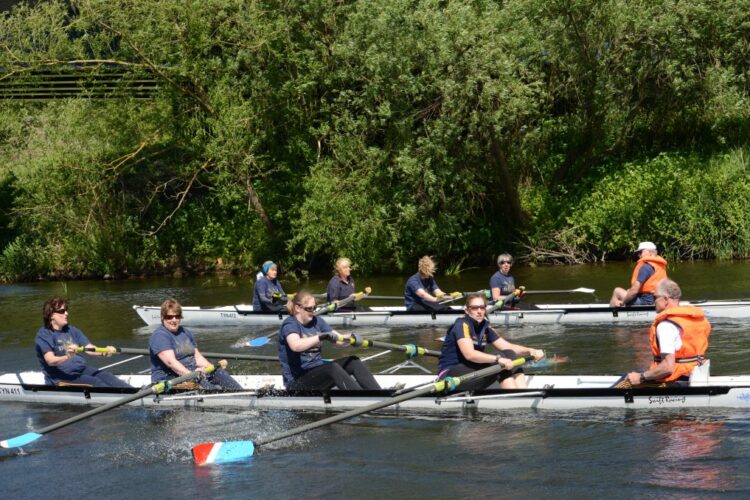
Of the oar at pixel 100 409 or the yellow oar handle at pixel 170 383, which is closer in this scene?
the oar at pixel 100 409

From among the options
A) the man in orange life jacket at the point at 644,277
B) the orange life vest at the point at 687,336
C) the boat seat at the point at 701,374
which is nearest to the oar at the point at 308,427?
the orange life vest at the point at 687,336

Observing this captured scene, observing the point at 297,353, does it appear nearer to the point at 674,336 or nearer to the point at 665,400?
the point at 665,400

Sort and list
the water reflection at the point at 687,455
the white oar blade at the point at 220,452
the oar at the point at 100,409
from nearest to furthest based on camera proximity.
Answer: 1. the water reflection at the point at 687,455
2. the white oar blade at the point at 220,452
3. the oar at the point at 100,409

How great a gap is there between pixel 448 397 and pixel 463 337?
2.63ft

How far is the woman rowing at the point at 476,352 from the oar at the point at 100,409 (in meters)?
3.13

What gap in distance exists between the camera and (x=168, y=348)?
1273 centimetres

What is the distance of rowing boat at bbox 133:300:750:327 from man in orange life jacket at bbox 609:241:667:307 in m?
0.17

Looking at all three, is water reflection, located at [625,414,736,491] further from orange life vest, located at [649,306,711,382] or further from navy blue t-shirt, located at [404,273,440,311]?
navy blue t-shirt, located at [404,273,440,311]

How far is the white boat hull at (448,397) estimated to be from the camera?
11.2 metres

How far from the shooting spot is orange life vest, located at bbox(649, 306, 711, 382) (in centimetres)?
1063

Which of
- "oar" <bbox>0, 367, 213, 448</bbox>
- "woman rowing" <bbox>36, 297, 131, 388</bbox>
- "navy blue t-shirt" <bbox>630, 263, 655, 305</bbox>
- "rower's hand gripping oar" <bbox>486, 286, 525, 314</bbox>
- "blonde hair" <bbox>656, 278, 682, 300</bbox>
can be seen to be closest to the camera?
"blonde hair" <bbox>656, 278, 682, 300</bbox>

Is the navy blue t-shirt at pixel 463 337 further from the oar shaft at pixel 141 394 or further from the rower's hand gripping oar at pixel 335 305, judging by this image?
the rower's hand gripping oar at pixel 335 305

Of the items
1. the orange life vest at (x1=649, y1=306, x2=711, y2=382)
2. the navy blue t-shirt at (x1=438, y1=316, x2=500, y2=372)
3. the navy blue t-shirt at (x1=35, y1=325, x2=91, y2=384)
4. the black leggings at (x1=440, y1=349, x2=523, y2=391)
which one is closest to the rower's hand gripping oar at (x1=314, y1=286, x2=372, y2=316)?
the navy blue t-shirt at (x1=35, y1=325, x2=91, y2=384)

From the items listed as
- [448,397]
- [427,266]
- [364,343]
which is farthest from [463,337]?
[427,266]
